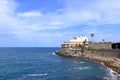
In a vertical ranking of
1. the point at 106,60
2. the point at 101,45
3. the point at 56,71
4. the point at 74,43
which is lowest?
the point at 56,71

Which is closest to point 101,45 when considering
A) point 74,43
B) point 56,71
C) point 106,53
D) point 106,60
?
point 106,53

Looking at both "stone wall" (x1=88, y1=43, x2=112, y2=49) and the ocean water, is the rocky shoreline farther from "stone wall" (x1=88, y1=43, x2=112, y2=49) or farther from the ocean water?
"stone wall" (x1=88, y1=43, x2=112, y2=49)

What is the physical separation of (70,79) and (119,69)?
18.2 m

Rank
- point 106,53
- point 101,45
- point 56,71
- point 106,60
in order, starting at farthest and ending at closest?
point 101,45, point 106,53, point 106,60, point 56,71

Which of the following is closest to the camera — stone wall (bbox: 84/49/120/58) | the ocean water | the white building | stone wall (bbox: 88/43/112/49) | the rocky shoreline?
the ocean water

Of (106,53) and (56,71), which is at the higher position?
(106,53)

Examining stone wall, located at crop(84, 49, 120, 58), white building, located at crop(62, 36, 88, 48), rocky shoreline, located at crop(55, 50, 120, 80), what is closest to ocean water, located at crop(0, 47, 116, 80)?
rocky shoreline, located at crop(55, 50, 120, 80)

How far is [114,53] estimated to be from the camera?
8894cm

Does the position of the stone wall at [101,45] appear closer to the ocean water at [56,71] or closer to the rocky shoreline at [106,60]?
the rocky shoreline at [106,60]

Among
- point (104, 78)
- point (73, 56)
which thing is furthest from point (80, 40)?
point (104, 78)

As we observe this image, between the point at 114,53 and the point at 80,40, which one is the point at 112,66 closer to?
the point at 114,53

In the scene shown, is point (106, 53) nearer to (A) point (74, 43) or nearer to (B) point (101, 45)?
(B) point (101, 45)

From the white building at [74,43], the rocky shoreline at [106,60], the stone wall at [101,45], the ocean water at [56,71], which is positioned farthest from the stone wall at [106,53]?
the white building at [74,43]

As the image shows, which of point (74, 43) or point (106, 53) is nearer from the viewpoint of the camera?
point (106, 53)
